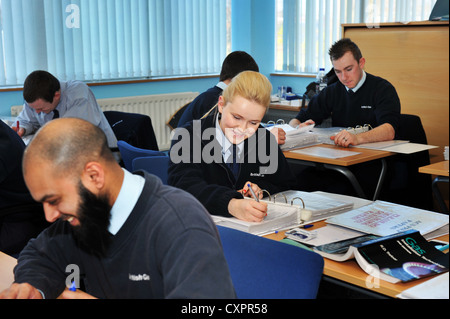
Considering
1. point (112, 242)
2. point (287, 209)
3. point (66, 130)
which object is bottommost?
point (287, 209)

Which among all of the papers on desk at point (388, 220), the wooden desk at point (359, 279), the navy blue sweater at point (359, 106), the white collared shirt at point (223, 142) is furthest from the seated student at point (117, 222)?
the navy blue sweater at point (359, 106)

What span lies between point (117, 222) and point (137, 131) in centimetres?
255

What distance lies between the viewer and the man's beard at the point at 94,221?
1.18m

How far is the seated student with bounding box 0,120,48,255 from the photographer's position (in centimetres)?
245

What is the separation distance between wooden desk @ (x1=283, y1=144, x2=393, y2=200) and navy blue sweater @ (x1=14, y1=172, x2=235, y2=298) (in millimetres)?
1957

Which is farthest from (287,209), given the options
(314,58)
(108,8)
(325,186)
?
(314,58)

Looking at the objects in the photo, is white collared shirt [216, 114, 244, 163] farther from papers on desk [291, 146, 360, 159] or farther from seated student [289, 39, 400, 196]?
seated student [289, 39, 400, 196]

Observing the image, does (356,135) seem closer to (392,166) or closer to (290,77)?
(392,166)

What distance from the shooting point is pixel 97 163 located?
1181 millimetres

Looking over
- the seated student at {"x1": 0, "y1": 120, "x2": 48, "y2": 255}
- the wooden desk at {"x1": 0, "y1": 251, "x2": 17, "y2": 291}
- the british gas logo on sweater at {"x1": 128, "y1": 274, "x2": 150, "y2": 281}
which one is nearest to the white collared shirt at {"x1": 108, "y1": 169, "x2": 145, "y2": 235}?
the british gas logo on sweater at {"x1": 128, "y1": 274, "x2": 150, "y2": 281}

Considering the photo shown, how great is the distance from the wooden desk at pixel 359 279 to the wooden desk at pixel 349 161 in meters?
1.48

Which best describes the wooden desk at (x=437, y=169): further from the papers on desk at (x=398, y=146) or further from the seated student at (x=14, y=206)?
the seated student at (x=14, y=206)

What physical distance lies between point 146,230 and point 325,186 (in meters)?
2.49

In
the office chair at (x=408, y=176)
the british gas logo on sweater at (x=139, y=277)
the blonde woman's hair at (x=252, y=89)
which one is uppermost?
the blonde woman's hair at (x=252, y=89)
